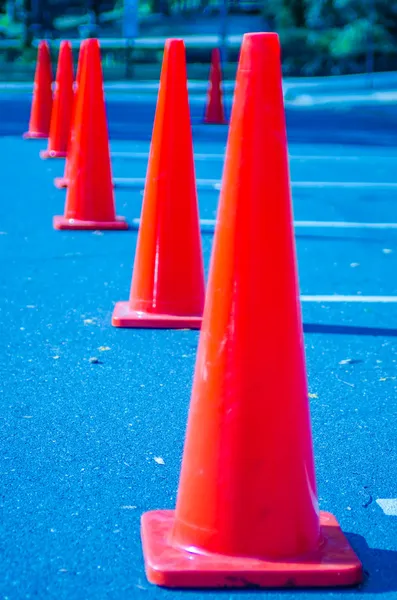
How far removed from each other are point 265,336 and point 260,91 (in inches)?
24.6

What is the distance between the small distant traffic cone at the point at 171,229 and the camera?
5.50 metres

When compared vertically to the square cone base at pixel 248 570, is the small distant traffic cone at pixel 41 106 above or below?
below

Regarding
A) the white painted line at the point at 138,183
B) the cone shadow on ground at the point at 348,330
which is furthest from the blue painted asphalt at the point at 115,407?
the white painted line at the point at 138,183

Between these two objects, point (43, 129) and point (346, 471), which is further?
point (43, 129)

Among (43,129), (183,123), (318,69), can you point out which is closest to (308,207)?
(183,123)

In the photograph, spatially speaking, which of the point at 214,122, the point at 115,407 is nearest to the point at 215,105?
the point at 214,122

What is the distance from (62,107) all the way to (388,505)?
9460mm

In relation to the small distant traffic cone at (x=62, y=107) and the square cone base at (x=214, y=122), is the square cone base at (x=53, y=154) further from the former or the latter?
the square cone base at (x=214, y=122)

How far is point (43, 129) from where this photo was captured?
14539 millimetres

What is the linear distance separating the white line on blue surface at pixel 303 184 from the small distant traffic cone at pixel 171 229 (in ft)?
16.2

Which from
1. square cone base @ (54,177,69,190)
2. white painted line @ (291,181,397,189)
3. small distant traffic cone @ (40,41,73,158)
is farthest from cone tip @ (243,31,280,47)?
small distant traffic cone @ (40,41,73,158)

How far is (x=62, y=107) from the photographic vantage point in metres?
12.4

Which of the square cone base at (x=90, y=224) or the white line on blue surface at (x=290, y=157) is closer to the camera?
the square cone base at (x=90, y=224)

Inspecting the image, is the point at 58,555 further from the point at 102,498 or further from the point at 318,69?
the point at 318,69
